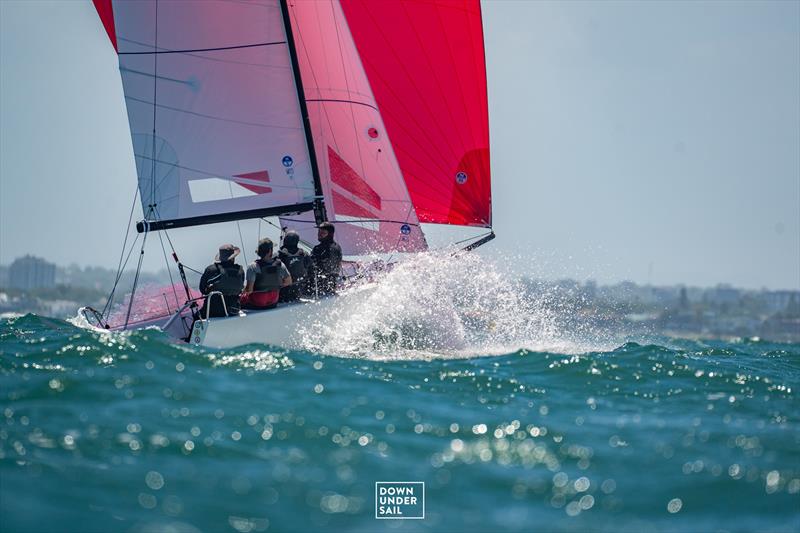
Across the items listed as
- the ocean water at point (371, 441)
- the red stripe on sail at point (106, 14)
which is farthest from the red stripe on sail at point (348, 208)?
the ocean water at point (371, 441)

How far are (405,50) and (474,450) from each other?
778cm

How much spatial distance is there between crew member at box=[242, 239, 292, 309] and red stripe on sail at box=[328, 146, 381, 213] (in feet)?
7.43

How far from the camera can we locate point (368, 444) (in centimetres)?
436

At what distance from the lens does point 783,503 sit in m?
3.97

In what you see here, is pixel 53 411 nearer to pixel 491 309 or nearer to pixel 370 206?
pixel 491 309

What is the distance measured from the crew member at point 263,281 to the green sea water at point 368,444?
1.51 meters

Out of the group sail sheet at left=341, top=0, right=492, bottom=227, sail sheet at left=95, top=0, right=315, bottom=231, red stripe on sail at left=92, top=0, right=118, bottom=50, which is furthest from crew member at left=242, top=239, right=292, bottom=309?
red stripe on sail at left=92, top=0, right=118, bottom=50

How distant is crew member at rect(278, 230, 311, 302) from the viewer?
8.46 m

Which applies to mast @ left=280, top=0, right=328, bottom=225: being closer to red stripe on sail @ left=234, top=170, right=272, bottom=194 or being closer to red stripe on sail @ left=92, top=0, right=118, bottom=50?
red stripe on sail @ left=234, top=170, right=272, bottom=194

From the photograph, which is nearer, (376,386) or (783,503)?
(783,503)

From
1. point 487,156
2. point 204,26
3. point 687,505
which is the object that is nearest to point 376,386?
point 687,505

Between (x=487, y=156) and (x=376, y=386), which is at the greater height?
(x=487, y=156)

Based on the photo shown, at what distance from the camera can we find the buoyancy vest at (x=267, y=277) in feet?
26.4

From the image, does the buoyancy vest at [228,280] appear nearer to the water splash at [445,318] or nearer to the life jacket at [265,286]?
the life jacket at [265,286]
